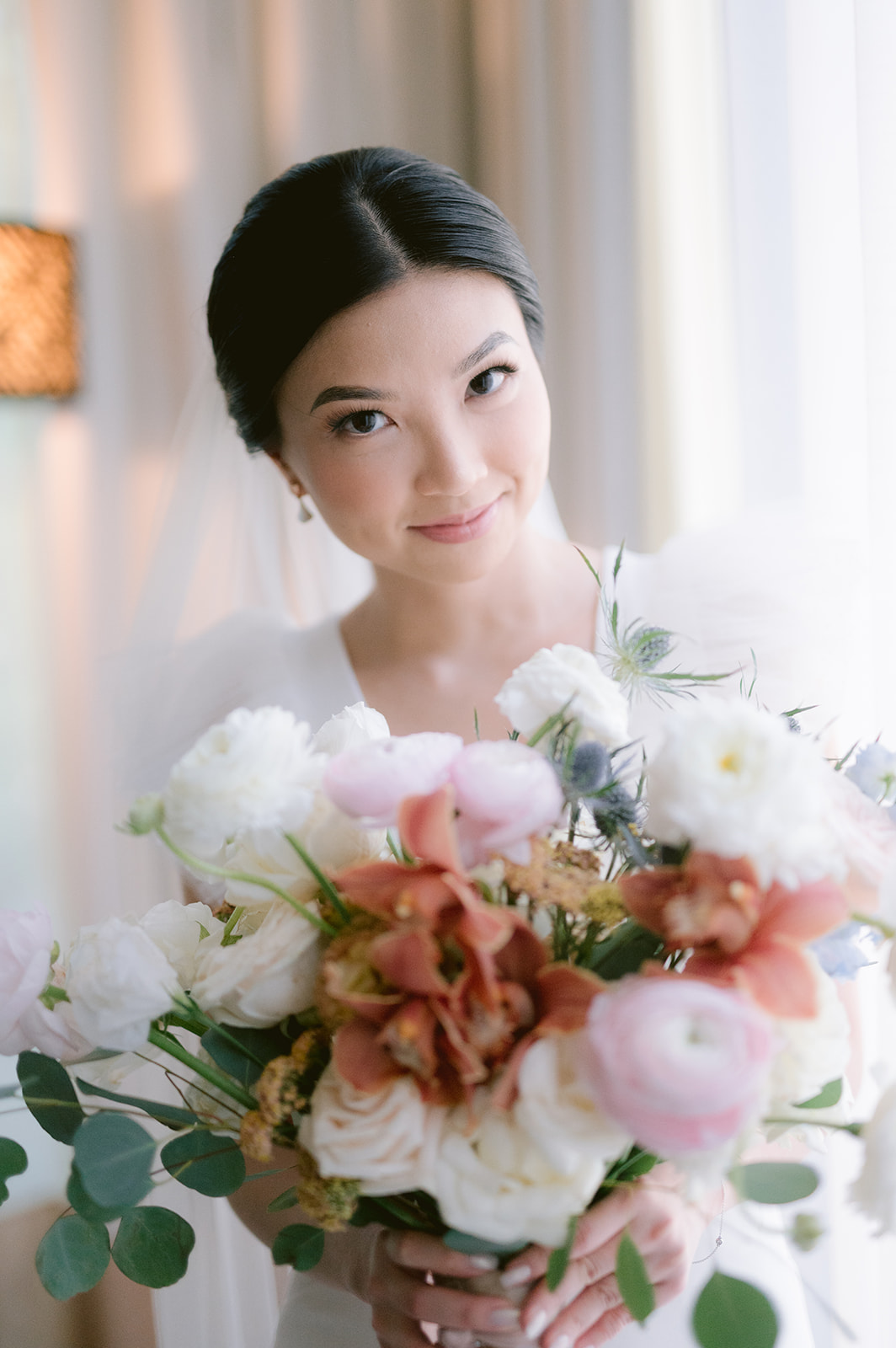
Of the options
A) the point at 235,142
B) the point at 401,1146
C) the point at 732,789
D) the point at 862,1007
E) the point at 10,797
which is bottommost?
the point at 10,797

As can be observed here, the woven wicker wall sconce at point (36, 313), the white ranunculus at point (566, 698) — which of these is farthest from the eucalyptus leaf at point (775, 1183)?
the woven wicker wall sconce at point (36, 313)

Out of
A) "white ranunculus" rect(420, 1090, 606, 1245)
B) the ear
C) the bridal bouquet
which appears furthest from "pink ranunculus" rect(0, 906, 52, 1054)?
the ear

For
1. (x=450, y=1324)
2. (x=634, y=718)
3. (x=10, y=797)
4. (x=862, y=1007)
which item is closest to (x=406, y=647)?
(x=634, y=718)

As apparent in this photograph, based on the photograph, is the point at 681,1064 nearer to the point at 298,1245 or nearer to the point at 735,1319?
the point at 735,1319

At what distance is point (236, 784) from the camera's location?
50 centimetres

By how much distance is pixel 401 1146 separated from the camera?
1.56 feet

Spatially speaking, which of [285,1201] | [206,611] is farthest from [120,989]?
[206,611]

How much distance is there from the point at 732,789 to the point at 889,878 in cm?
10

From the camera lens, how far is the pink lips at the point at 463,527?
1.07m

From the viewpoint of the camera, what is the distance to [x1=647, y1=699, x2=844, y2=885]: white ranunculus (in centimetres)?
44

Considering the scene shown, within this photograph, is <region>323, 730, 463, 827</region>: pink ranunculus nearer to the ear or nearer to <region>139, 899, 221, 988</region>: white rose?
<region>139, 899, 221, 988</region>: white rose

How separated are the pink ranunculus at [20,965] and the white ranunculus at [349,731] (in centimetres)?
19

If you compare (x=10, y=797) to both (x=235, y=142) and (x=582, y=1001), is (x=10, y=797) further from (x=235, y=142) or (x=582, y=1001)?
(x=582, y=1001)

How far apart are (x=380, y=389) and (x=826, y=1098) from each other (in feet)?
2.36
